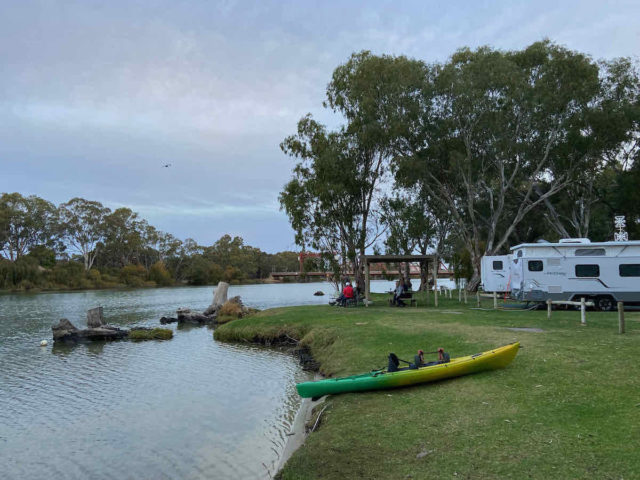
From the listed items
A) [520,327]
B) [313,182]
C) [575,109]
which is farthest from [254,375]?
[575,109]

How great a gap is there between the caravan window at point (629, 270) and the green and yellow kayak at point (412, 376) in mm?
15704

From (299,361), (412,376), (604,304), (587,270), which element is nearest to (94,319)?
(299,361)

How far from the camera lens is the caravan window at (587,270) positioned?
72.9ft

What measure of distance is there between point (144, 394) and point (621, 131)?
114ft

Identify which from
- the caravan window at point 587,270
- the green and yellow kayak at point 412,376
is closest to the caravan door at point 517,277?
the caravan window at point 587,270

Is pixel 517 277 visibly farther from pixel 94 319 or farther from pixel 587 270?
pixel 94 319

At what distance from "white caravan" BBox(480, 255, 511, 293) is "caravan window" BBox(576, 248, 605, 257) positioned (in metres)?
7.89

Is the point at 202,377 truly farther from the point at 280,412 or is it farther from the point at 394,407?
the point at 394,407

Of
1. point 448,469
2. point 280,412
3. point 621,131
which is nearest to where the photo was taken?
point 448,469

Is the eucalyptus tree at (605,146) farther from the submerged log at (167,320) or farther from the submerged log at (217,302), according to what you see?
the submerged log at (167,320)

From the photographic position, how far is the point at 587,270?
2238cm

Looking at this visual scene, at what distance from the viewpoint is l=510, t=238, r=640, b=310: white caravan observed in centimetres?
2184

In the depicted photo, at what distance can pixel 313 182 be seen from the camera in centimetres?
3316

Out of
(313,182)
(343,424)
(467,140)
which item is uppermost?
(467,140)
